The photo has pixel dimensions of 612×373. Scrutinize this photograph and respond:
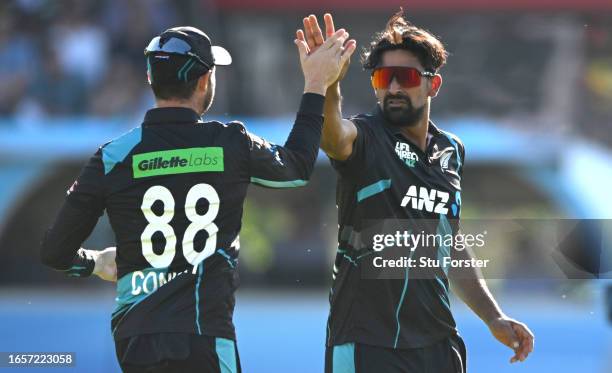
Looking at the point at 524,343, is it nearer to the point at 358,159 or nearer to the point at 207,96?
the point at 358,159

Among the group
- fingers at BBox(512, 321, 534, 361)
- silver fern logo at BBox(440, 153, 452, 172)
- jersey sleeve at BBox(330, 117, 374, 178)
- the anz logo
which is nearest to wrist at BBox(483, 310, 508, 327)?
fingers at BBox(512, 321, 534, 361)

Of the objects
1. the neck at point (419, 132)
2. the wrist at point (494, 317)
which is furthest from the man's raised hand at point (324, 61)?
the wrist at point (494, 317)

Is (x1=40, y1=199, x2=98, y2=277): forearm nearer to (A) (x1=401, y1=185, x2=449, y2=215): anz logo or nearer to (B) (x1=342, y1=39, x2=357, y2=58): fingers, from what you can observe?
(B) (x1=342, y1=39, x2=357, y2=58): fingers

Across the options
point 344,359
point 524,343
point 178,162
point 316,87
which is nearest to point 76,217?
point 178,162

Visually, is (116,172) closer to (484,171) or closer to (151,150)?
(151,150)

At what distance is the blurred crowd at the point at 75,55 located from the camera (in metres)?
13.1

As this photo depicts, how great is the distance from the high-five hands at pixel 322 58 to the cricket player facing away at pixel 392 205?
2cm

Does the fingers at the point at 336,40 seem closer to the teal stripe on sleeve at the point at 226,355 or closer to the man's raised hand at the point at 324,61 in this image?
the man's raised hand at the point at 324,61

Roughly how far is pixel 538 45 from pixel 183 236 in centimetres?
1209

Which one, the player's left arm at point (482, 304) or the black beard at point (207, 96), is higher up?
the black beard at point (207, 96)

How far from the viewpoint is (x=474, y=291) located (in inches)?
187

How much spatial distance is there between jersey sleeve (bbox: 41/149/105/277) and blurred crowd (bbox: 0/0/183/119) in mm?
9388

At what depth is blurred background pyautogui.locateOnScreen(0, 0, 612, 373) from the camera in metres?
12.2

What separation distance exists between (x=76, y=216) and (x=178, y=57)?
70 centimetres
